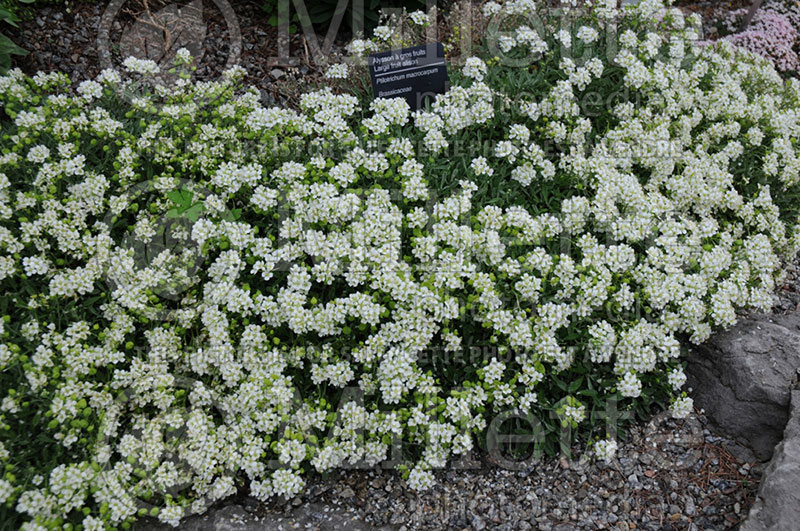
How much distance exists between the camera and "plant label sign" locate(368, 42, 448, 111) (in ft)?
15.0

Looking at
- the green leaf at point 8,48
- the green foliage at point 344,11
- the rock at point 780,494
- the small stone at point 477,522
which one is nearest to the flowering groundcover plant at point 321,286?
the small stone at point 477,522

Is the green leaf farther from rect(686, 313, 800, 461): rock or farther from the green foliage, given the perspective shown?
rect(686, 313, 800, 461): rock

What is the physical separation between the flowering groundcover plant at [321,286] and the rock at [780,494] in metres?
0.55

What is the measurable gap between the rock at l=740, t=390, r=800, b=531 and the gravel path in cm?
29

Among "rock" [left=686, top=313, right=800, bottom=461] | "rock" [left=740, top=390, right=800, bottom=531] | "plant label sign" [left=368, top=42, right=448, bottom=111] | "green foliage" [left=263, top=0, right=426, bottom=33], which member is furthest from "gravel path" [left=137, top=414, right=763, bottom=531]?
"green foliage" [left=263, top=0, right=426, bottom=33]

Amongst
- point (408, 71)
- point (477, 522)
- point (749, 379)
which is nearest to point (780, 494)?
point (749, 379)

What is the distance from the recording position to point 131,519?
9.66 ft

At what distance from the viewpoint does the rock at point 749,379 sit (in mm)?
3523

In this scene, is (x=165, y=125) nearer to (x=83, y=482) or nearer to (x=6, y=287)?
(x=6, y=287)

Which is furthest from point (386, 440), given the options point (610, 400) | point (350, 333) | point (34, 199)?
point (34, 199)

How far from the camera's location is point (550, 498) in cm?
340

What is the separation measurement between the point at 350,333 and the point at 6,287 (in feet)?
6.72

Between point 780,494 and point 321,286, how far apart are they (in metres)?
2.70

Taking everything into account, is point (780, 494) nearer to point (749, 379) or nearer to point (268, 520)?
point (749, 379)
